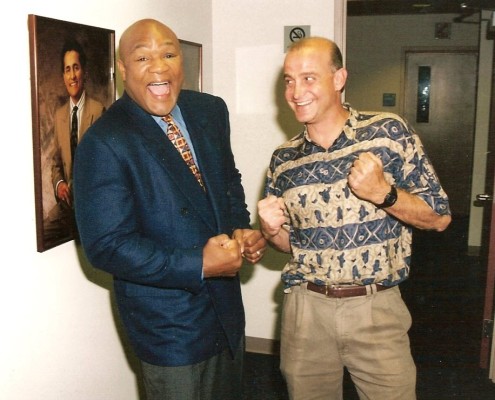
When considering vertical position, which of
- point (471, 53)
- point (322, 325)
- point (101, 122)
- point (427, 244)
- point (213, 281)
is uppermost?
point (471, 53)

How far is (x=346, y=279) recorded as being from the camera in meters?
1.91

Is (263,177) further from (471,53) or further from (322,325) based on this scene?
(471,53)

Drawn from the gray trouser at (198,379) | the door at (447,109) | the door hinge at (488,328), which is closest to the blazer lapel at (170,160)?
the gray trouser at (198,379)

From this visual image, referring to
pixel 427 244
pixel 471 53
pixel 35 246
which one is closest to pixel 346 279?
pixel 35 246

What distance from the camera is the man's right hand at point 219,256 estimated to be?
1713mm

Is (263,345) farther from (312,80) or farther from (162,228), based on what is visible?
(312,80)

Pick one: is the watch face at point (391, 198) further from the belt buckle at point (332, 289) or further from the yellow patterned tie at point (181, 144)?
the yellow patterned tie at point (181, 144)

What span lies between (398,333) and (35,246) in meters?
1.36

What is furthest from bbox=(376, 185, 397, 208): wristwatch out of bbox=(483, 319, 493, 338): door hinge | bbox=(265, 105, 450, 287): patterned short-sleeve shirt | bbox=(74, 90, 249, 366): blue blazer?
bbox=(483, 319, 493, 338): door hinge

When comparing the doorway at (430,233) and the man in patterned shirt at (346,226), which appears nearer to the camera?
the man in patterned shirt at (346,226)

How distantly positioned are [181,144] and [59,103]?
510 millimetres

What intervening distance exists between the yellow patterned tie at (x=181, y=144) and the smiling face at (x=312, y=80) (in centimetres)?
42

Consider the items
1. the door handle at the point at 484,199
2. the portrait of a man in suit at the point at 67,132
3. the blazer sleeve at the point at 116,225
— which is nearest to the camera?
the blazer sleeve at the point at 116,225

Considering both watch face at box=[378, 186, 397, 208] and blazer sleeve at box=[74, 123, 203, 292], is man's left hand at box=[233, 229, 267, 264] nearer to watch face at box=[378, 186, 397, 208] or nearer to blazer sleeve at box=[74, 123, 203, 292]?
blazer sleeve at box=[74, 123, 203, 292]
